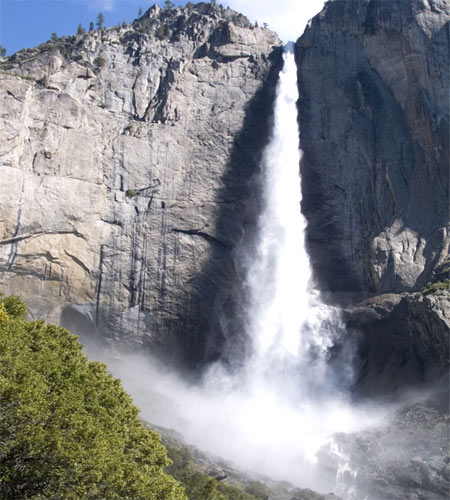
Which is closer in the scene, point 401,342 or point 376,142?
point 401,342

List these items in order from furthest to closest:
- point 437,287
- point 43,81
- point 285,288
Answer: point 285,288 → point 43,81 → point 437,287

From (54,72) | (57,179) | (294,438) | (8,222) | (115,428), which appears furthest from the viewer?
(54,72)

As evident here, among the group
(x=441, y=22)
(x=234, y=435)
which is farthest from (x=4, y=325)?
(x=441, y=22)

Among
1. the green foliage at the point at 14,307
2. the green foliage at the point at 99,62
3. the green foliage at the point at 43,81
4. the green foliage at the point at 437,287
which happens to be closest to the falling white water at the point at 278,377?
the green foliage at the point at 437,287

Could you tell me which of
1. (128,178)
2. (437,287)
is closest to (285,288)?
(437,287)

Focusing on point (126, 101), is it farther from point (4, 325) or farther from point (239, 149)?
point (4, 325)

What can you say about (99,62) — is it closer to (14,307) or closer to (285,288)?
(285,288)

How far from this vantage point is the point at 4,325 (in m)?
14.2

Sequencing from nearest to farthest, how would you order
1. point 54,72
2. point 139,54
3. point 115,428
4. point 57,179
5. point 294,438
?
point 115,428
point 294,438
point 57,179
point 54,72
point 139,54

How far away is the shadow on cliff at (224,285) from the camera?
37719 mm

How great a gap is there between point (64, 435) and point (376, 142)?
114 feet

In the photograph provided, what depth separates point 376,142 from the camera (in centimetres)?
4147

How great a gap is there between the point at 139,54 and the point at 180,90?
16.2 ft

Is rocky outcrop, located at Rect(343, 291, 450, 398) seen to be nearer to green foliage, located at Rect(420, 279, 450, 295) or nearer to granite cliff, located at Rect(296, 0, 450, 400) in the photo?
granite cliff, located at Rect(296, 0, 450, 400)
